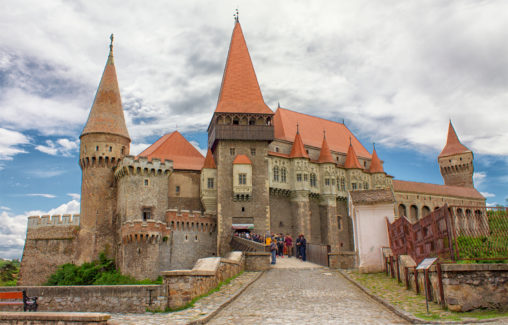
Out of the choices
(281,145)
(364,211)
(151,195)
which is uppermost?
(281,145)

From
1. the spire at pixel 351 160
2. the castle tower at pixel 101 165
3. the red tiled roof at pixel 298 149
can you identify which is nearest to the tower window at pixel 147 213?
the castle tower at pixel 101 165

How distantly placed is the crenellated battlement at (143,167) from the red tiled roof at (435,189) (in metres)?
30.6

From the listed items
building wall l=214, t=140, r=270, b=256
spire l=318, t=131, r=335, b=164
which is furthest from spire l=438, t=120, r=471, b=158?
building wall l=214, t=140, r=270, b=256

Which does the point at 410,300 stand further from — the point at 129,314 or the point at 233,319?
the point at 129,314

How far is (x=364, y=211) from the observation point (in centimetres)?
1747

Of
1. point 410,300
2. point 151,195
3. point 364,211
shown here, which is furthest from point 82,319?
point 151,195

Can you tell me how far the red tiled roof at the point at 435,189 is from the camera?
5674 cm

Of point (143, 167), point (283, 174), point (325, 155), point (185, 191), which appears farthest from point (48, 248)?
point (325, 155)

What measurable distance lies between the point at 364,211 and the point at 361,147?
3796cm

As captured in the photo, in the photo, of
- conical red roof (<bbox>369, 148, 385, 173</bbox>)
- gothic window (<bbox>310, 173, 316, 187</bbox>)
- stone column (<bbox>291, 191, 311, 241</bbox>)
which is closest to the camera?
stone column (<bbox>291, 191, 311, 241</bbox>)

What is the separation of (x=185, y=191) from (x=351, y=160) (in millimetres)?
18697

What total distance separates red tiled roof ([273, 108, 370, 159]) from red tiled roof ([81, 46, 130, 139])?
15113 mm

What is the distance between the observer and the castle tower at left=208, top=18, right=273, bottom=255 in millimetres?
36406

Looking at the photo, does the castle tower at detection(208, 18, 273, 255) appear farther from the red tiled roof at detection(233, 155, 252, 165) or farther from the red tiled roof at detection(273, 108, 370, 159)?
the red tiled roof at detection(273, 108, 370, 159)
